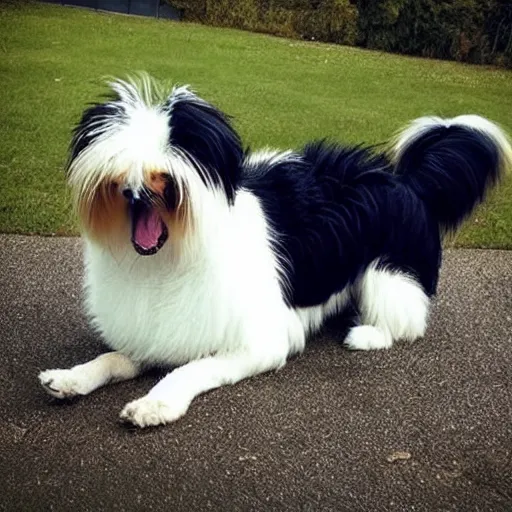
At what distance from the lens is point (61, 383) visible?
298cm

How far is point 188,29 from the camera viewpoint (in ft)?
45.7

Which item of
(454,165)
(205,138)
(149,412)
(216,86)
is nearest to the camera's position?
(205,138)

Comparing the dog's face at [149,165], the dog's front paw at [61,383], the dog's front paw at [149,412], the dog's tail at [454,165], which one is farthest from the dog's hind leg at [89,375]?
the dog's tail at [454,165]

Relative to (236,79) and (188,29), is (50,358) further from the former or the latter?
(188,29)

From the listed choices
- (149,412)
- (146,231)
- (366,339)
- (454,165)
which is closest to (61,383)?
(149,412)

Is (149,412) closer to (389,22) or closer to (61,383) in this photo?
(61,383)

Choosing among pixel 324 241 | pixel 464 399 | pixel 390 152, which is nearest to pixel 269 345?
pixel 324 241

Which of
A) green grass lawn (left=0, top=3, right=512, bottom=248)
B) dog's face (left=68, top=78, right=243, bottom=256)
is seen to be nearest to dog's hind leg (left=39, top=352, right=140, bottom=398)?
dog's face (left=68, top=78, right=243, bottom=256)

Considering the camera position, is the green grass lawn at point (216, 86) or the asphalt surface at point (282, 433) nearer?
the asphalt surface at point (282, 433)

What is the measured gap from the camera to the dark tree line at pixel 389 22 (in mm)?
13555

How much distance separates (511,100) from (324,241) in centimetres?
843

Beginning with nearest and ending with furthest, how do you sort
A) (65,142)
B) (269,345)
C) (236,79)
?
(269,345)
(65,142)
(236,79)

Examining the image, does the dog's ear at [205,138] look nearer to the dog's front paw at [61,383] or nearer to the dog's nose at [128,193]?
the dog's nose at [128,193]

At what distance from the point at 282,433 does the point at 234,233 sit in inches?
29.8
